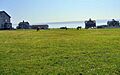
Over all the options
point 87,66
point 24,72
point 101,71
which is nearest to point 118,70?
point 101,71

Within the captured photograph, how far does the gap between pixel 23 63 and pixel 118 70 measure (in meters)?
5.88

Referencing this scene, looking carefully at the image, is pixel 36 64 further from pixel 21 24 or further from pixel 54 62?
pixel 21 24

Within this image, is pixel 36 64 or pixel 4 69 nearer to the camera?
pixel 4 69

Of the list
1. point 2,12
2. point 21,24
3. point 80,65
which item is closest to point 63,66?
point 80,65

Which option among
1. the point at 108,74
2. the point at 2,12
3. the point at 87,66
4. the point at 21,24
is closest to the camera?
the point at 108,74

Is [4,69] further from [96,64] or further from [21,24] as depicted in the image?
[21,24]

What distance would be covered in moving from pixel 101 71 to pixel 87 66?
166 centimetres

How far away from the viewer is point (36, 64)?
1678 centimetres

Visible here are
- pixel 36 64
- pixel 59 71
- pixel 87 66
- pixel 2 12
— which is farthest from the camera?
pixel 2 12

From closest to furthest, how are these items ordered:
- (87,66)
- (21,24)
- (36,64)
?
1. (87,66)
2. (36,64)
3. (21,24)

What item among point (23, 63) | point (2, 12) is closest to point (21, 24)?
point (2, 12)

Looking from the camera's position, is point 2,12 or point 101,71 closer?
point 101,71

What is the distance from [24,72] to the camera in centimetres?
1426

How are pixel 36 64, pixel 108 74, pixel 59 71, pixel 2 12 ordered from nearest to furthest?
pixel 108 74 < pixel 59 71 < pixel 36 64 < pixel 2 12
